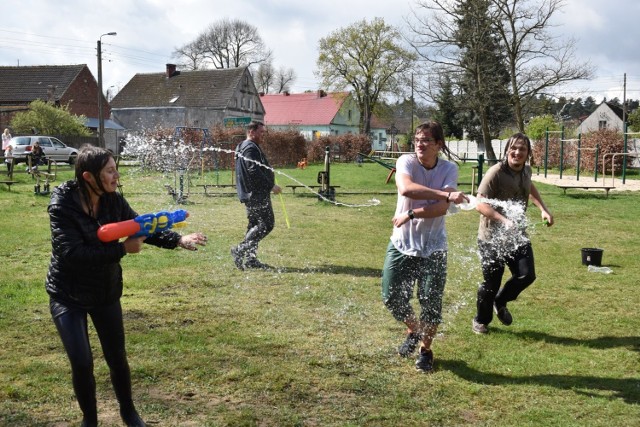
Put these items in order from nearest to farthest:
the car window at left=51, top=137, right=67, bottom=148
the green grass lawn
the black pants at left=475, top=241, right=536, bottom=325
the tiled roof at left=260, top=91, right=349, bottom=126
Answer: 1. the green grass lawn
2. the black pants at left=475, top=241, right=536, bottom=325
3. the car window at left=51, top=137, right=67, bottom=148
4. the tiled roof at left=260, top=91, right=349, bottom=126

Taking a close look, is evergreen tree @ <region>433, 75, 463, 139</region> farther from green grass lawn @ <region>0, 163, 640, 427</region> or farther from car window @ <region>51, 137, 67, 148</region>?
green grass lawn @ <region>0, 163, 640, 427</region>

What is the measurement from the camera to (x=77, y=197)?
3.39 m

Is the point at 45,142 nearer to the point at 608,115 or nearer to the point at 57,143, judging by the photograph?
the point at 57,143

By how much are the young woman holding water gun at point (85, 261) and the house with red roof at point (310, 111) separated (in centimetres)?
7397

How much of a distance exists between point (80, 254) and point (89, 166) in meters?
0.46

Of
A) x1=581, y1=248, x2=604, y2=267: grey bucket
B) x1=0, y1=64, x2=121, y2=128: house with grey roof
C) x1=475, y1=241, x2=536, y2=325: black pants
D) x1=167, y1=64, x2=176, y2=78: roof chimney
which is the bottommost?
x1=581, y1=248, x2=604, y2=267: grey bucket

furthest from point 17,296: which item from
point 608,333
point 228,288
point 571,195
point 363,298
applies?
point 571,195

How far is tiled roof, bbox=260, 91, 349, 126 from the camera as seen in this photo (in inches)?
3105

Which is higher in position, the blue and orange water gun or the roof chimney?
the roof chimney

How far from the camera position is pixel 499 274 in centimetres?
569

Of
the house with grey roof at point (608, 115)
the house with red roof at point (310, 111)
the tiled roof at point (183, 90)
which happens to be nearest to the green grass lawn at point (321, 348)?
the tiled roof at point (183, 90)

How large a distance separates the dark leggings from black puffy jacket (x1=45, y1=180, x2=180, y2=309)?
0.06 metres

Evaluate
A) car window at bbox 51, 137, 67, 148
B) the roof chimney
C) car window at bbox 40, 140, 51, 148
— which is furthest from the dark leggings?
the roof chimney

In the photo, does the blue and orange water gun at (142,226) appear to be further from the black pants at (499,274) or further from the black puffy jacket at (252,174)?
the black puffy jacket at (252,174)
